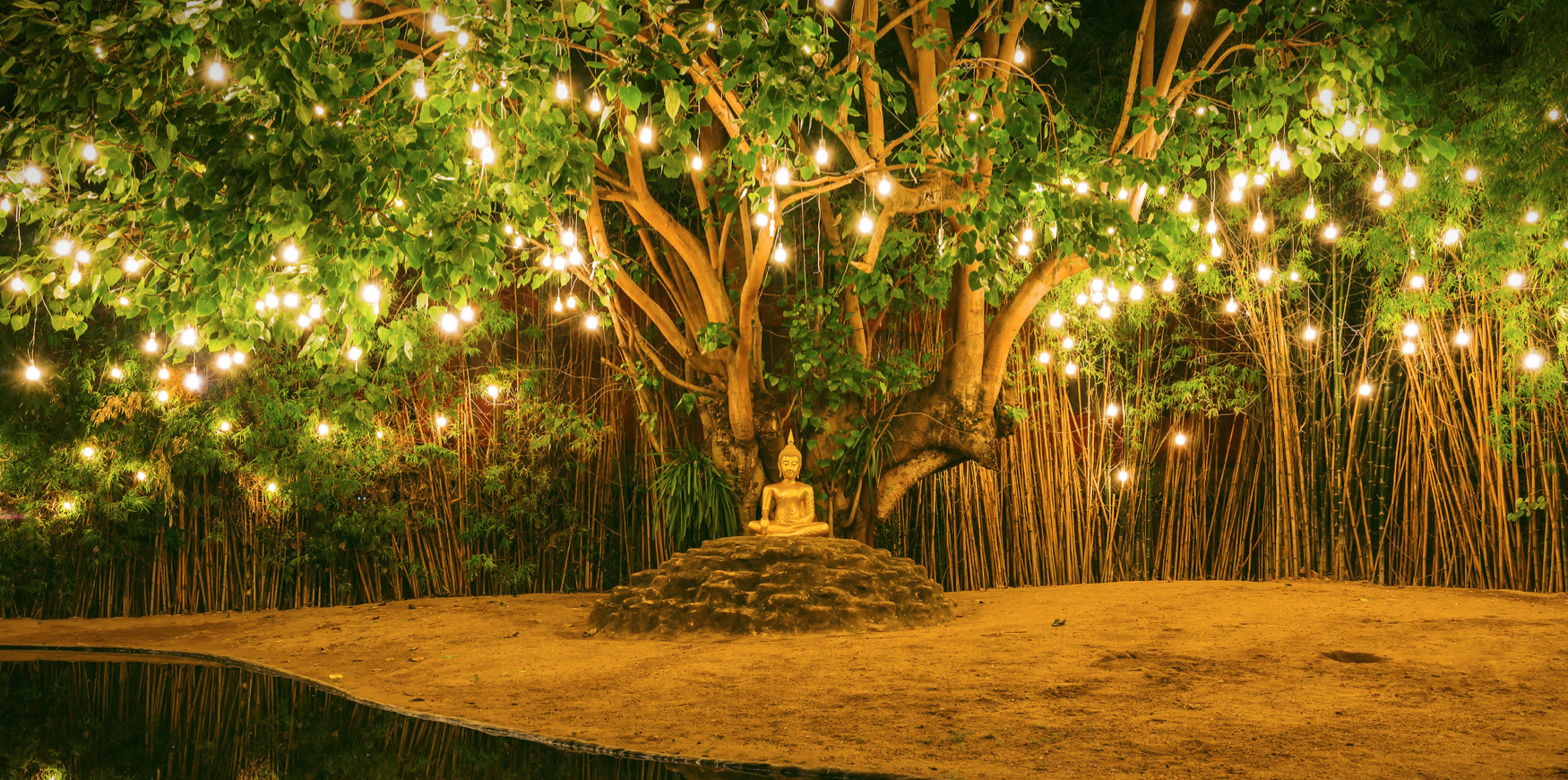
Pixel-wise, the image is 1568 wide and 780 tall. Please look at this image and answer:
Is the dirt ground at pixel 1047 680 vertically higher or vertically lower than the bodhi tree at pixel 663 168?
lower

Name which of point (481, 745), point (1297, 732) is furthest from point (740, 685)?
point (1297, 732)

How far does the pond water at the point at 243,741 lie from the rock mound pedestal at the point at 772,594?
1530 mm

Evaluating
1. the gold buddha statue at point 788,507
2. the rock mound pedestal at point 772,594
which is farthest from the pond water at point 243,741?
the gold buddha statue at point 788,507

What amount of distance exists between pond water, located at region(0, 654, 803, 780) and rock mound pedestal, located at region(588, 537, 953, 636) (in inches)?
60.2

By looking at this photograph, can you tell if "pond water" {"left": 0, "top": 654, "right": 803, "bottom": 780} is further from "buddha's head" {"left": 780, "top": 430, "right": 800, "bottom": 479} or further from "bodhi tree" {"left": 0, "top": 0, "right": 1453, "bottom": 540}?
"buddha's head" {"left": 780, "top": 430, "right": 800, "bottom": 479}

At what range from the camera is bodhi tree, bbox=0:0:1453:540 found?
10.1 feet

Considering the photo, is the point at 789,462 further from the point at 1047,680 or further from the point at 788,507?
the point at 1047,680

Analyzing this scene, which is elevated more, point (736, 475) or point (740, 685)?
point (736, 475)

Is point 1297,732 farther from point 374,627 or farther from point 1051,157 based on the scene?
point 374,627

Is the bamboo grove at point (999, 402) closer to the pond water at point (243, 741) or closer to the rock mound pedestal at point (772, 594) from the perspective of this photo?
the rock mound pedestal at point (772, 594)

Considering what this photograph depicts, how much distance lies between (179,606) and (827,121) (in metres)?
5.08

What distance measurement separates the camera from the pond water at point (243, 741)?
8.95ft

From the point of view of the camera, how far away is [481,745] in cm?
296

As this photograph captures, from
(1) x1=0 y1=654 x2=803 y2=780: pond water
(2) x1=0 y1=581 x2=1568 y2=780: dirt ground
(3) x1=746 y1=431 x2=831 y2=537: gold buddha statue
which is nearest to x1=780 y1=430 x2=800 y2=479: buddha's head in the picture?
(3) x1=746 y1=431 x2=831 y2=537: gold buddha statue
